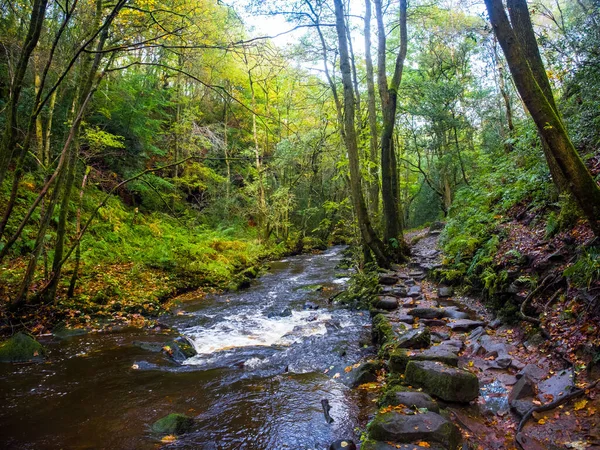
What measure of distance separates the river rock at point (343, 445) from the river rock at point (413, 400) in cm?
59

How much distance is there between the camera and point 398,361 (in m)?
4.49

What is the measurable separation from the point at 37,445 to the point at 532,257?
22.2ft

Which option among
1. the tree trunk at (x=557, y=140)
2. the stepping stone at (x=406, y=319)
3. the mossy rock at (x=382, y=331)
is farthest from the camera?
the stepping stone at (x=406, y=319)

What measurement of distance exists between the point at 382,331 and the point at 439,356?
5.41 feet

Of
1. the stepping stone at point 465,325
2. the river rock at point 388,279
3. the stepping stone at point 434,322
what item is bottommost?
the stepping stone at point 434,322

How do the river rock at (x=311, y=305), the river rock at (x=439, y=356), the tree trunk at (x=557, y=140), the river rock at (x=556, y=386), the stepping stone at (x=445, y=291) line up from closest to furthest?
the river rock at (x=556, y=386) → the tree trunk at (x=557, y=140) → the river rock at (x=439, y=356) → the stepping stone at (x=445, y=291) → the river rock at (x=311, y=305)

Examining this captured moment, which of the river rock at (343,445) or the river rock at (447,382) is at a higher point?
the river rock at (447,382)

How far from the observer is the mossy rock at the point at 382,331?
5.52m

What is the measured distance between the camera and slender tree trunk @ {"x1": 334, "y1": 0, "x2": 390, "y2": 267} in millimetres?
9742

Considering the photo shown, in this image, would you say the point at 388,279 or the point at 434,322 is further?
the point at 388,279

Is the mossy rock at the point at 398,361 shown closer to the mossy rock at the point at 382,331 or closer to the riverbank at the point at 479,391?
the riverbank at the point at 479,391

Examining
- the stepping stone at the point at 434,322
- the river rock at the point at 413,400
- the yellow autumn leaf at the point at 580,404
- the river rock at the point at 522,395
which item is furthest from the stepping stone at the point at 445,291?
the yellow autumn leaf at the point at 580,404

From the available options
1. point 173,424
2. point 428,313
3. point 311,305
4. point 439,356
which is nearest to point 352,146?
point 311,305

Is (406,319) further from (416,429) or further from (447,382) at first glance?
(416,429)
